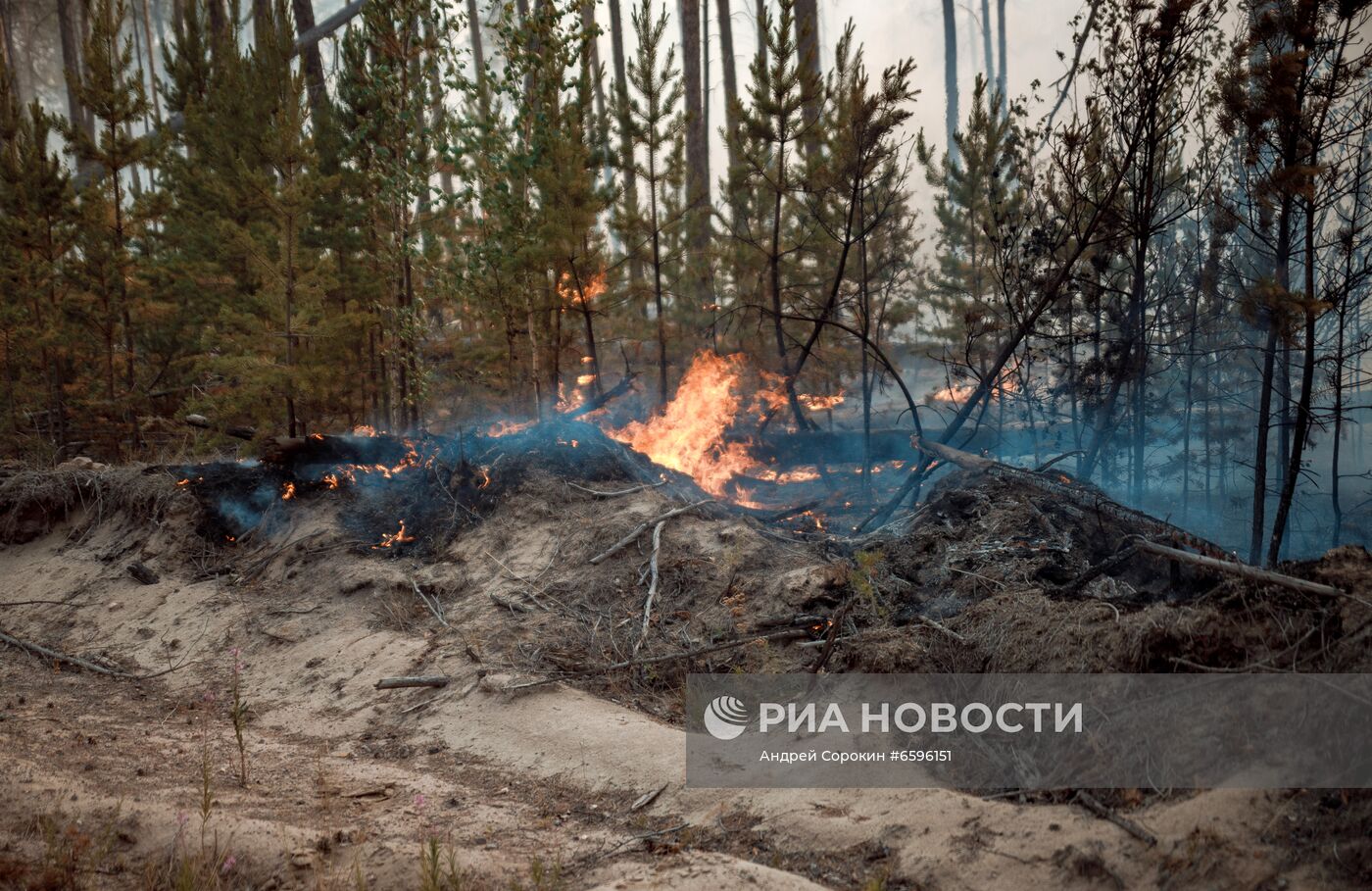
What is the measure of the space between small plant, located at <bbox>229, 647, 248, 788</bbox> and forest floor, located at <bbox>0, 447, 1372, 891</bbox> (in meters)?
0.06

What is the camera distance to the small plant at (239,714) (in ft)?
14.3

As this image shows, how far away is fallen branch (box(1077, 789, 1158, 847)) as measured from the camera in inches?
126

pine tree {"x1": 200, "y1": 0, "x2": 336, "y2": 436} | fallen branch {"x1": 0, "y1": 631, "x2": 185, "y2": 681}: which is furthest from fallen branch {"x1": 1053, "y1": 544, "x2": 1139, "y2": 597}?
pine tree {"x1": 200, "y1": 0, "x2": 336, "y2": 436}

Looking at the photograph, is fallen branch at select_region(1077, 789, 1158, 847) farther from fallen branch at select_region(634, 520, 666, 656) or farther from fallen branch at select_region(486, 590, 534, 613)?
fallen branch at select_region(486, 590, 534, 613)

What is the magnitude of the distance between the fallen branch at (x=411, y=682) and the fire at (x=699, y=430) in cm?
470

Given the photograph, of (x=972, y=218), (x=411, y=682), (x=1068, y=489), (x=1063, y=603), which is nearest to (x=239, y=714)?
(x=411, y=682)

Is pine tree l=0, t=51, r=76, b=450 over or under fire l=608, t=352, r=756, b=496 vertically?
over

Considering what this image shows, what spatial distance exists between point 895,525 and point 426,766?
4526 millimetres

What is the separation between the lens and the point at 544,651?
626 cm

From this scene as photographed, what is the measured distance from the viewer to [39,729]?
5398 millimetres

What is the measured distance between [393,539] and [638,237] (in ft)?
26.3

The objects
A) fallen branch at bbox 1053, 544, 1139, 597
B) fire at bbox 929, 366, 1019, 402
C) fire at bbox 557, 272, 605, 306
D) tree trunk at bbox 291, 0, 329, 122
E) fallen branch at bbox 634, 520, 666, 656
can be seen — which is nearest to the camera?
fallen branch at bbox 1053, 544, 1139, 597

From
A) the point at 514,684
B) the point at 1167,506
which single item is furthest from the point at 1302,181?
the point at 1167,506

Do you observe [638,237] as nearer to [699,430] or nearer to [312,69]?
[699,430]
